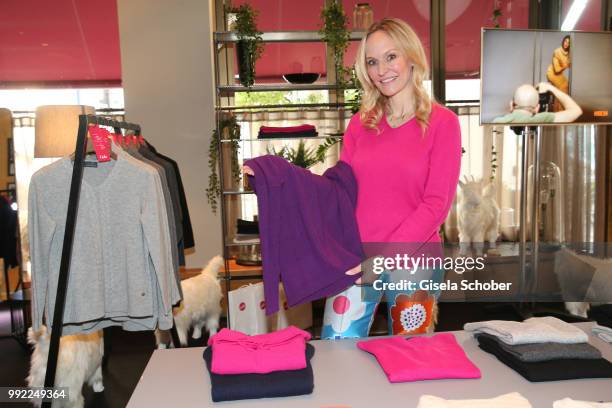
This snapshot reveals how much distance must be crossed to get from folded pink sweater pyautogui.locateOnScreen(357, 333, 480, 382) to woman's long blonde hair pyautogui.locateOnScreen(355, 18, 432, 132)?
0.74 meters

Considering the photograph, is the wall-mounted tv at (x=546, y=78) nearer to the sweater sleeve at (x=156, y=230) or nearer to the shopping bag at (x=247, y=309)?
the shopping bag at (x=247, y=309)

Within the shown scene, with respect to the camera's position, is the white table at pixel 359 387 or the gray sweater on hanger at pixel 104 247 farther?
the gray sweater on hanger at pixel 104 247

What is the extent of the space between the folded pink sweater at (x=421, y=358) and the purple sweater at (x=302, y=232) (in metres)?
0.31

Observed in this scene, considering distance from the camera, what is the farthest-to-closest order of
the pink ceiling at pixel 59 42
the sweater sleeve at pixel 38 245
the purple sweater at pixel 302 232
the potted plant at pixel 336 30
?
the pink ceiling at pixel 59 42, the potted plant at pixel 336 30, the sweater sleeve at pixel 38 245, the purple sweater at pixel 302 232

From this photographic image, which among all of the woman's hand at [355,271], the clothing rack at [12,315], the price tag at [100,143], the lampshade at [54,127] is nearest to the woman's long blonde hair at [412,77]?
the woman's hand at [355,271]

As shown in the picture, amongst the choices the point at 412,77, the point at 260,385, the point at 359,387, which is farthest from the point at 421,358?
the point at 412,77

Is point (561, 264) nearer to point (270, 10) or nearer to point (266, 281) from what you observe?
point (266, 281)

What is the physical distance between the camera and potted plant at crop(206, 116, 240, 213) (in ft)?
12.9

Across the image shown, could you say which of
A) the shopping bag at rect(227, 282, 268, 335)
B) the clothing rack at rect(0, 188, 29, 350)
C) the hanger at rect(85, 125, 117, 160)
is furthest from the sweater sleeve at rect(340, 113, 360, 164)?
the clothing rack at rect(0, 188, 29, 350)

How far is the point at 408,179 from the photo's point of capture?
1853 mm

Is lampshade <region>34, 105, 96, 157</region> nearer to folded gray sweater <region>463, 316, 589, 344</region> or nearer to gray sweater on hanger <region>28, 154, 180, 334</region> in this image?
gray sweater on hanger <region>28, 154, 180, 334</region>

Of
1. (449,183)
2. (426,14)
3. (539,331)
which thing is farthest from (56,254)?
(426,14)

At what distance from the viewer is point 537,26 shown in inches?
194

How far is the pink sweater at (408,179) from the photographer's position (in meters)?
1.82
